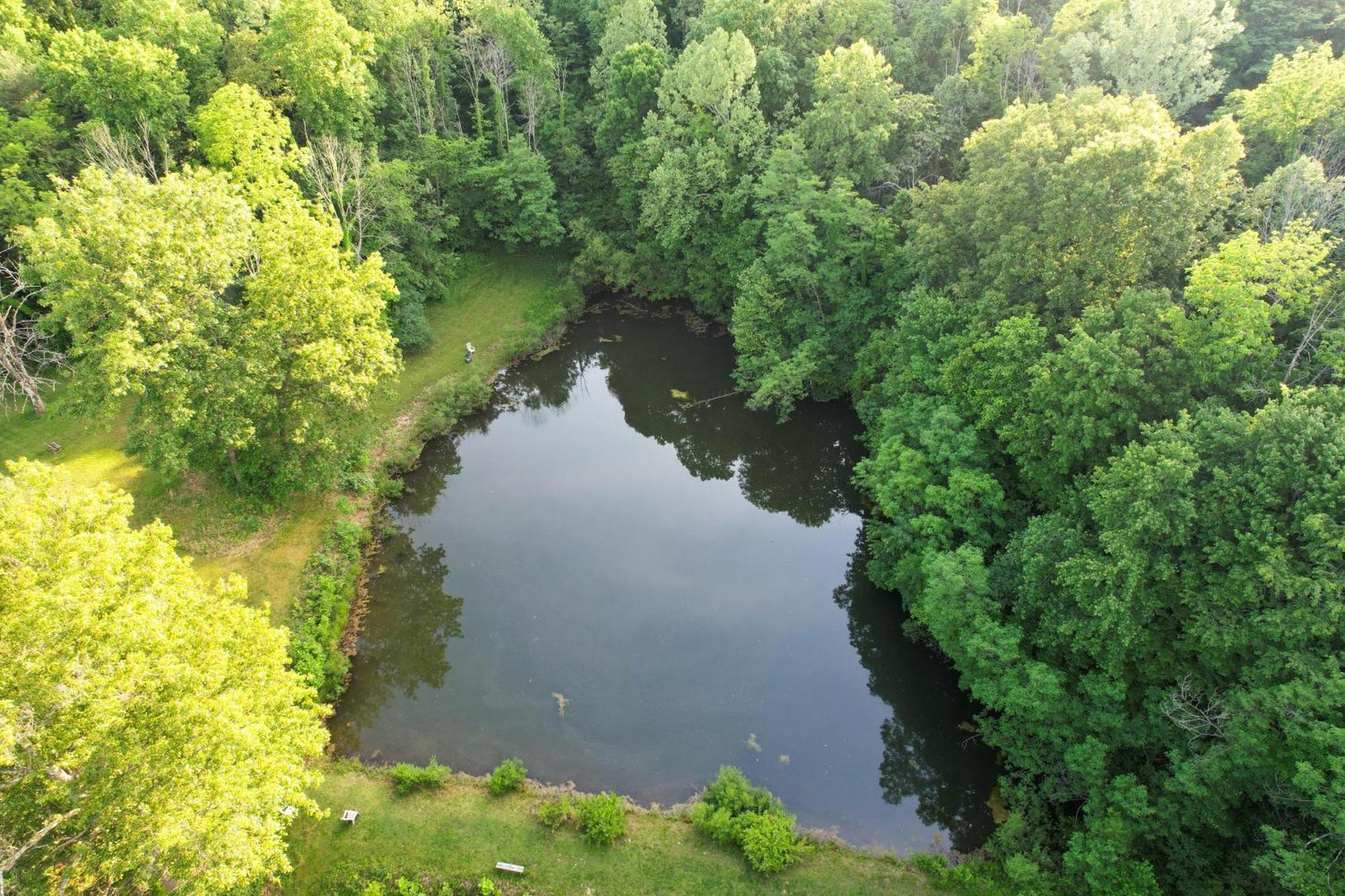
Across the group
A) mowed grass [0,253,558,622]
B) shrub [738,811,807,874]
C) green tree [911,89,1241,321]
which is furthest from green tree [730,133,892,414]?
shrub [738,811,807,874]

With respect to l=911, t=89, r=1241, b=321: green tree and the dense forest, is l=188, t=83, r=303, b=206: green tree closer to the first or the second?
the dense forest

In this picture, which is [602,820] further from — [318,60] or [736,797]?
[318,60]

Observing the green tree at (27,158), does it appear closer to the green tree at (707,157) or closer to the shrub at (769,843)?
the green tree at (707,157)

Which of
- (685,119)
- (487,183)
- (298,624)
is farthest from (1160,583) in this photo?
(487,183)

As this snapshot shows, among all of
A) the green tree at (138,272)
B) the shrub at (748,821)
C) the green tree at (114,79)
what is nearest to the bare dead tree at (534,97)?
the green tree at (114,79)

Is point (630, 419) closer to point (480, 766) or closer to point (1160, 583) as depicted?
point (480, 766)

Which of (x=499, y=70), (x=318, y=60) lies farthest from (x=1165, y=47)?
(x=318, y=60)

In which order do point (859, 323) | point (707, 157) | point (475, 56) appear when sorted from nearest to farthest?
point (859, 323) < point (707, 157) < point (475, 56)
